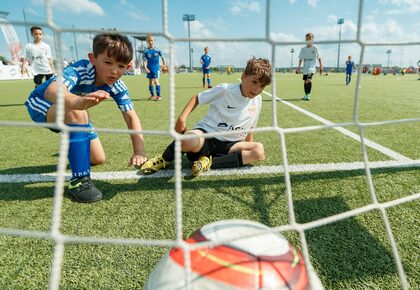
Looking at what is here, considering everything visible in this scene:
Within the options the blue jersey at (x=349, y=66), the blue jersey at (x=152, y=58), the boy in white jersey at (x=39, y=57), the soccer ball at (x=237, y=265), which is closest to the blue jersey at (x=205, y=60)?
the blue jersey at (x=152, y=58)

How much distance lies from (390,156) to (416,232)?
1176 millimetres

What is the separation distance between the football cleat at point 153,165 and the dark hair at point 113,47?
716mm

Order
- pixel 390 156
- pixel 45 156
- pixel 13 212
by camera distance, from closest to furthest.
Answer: pixel 13 212 → pixel 390 156 → pixel 45 156

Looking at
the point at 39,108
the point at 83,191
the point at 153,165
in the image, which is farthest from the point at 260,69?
the point at 39,108

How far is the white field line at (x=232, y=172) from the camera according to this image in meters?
2.05

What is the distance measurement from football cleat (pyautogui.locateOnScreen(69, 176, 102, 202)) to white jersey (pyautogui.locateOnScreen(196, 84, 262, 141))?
0.92 metres

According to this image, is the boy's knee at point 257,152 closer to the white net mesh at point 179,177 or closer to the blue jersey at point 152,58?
the white net mesh at point 179,177

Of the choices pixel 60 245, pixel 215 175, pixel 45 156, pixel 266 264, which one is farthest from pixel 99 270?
pixel 45 156

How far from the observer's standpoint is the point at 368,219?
1485mm

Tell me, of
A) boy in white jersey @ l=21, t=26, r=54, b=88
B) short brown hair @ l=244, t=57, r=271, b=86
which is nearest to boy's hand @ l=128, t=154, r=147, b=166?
short brown hair @ l=244, t=57, r=271, b=86

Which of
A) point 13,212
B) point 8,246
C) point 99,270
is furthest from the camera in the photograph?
point 13,212

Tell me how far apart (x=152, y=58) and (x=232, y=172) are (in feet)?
17.9

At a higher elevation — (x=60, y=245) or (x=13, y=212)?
(x=60, y=245)

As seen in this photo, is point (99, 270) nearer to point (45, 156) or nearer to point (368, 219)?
point (368, 219)
